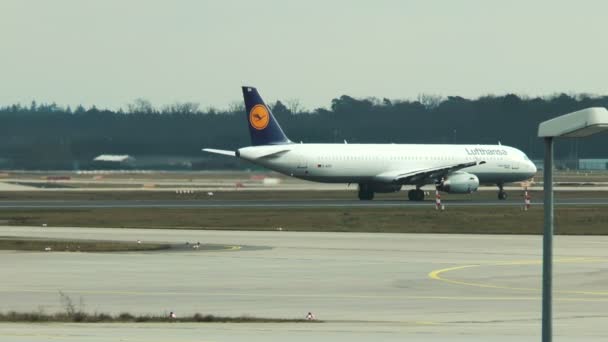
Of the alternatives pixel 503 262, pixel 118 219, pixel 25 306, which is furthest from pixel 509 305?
pixel 118 219

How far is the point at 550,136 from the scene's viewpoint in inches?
580

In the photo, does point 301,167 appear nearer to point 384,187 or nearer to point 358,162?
point 358,162

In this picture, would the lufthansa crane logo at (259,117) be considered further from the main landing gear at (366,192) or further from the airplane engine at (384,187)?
the airplane engine at (384,187)

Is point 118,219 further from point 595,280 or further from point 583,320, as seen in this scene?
point 583,320

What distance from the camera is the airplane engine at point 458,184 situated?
93500 mm

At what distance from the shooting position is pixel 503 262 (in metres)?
41.4

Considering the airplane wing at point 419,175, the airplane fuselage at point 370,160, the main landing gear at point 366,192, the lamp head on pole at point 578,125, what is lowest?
the main landing gear at point 366,192

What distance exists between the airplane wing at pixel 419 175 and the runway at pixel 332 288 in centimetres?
4143

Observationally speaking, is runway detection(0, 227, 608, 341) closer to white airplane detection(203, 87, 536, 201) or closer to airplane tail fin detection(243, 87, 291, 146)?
white airplane detection(203, 87, 536, 201)

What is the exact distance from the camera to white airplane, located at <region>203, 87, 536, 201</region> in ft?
305

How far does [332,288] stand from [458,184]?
61994mm

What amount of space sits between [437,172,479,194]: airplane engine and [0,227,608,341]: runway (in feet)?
136

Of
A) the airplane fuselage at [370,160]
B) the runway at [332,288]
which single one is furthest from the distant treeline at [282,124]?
the runway at [332,288]

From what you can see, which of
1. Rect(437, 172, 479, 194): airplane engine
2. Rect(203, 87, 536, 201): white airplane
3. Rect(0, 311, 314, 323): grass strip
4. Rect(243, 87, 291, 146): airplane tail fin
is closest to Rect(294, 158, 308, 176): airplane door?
Rect(203, 87, 536, 201): white airplane
